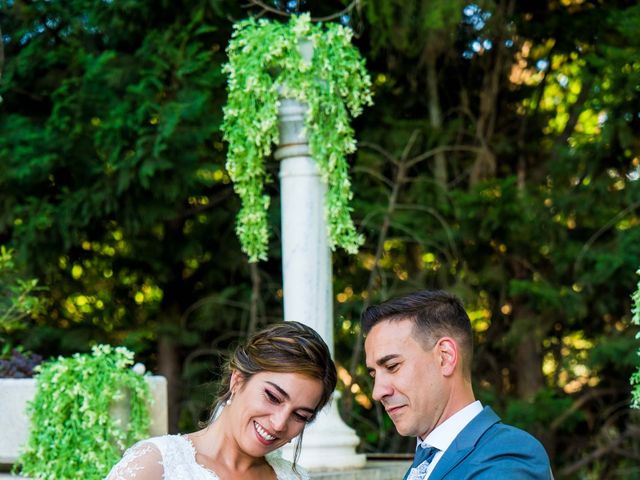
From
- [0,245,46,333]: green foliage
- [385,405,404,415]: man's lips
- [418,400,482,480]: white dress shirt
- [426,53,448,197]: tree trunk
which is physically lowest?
[418,400,482,480]: white dress shirt

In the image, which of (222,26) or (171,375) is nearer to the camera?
(222,26)

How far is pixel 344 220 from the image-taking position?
5.16 m

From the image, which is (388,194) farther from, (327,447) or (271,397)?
(271,397)

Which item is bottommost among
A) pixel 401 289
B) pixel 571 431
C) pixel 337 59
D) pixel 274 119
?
pixel 571 431

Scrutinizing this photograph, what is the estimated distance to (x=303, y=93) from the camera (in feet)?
16.6

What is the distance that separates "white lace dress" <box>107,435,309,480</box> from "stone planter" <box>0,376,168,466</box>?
5.22 feet

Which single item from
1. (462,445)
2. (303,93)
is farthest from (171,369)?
(462,445)

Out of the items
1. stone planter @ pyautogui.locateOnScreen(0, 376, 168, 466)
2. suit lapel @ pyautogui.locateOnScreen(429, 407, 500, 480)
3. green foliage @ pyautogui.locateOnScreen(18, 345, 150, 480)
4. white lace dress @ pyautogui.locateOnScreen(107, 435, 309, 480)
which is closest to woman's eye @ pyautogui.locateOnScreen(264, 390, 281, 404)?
white lace dress @ pyautogui.locateOnScreen(107, 435, 309, 480)

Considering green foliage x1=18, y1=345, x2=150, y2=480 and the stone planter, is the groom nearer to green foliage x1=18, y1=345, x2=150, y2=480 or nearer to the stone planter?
green foliage x1=18, y1=345, x2=150, y2=480

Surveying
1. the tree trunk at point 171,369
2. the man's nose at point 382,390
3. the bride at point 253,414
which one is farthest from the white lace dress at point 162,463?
the tree trunk at point 171,369

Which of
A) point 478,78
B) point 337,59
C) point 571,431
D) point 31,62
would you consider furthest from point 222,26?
point 571,431

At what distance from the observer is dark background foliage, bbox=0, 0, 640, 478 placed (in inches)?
287

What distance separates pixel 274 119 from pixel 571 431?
4407mm

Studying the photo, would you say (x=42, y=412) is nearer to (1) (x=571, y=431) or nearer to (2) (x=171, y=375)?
(2) (x=171, y=375)
